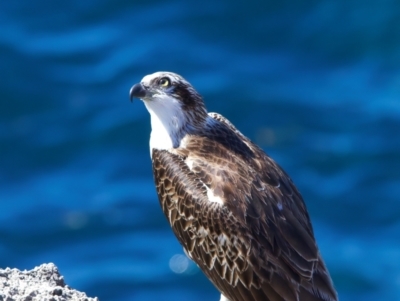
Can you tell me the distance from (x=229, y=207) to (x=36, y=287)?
7.79 ft

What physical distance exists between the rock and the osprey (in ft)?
6.04

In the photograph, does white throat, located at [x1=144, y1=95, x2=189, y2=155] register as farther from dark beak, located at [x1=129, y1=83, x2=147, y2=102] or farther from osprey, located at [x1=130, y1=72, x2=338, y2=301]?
dark beak, located at [x1=129, y1=83, x2=147, y2=102]

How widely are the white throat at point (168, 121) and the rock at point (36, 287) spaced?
237 cm

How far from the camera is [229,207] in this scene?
12.0m

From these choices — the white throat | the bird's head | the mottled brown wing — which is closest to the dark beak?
the bird's head

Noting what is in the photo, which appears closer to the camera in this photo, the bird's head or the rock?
the rock

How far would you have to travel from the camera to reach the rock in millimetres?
10234

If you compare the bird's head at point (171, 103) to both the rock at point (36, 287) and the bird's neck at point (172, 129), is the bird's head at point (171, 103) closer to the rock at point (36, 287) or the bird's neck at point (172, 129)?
the bird's neck at point (172, 129)

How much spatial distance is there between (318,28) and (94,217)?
7.63 meters

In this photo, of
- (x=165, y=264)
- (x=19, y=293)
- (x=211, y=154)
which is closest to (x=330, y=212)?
(x=165, y=264)

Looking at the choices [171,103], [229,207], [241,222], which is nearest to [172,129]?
[171,103]

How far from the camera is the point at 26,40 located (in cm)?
2791

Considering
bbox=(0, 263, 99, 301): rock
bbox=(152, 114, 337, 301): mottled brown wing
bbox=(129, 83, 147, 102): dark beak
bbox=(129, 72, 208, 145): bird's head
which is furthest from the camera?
bbox=(129, 72, 208, 145): bird's head

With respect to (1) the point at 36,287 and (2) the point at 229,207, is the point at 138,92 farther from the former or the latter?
(1) the point at 36,287
